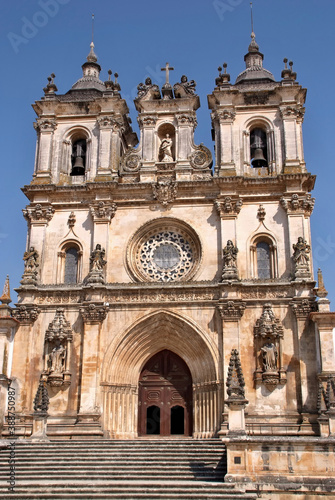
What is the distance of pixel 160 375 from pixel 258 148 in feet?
38.0

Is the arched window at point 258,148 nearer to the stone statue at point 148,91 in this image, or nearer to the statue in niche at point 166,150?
the statue in niche at point 166,150

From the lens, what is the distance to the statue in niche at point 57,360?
1000 inches

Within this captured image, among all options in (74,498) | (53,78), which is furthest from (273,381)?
(53,78)

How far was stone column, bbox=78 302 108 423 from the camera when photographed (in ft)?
80.6

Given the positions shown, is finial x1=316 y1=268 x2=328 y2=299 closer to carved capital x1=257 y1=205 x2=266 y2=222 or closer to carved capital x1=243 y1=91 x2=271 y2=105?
carved capital x1=257 y1=205 x2=266 y2=222

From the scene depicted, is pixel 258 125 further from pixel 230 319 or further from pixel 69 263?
pixel 69 263

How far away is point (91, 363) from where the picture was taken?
2516 cm

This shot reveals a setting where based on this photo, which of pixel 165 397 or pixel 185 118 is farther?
pixel 185 118

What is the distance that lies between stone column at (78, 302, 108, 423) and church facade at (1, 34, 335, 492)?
1.8 inches

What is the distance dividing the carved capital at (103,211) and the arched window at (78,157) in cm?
287

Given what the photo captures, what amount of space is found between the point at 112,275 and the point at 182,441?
828 cm

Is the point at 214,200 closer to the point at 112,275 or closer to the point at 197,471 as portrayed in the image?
the point at 112,275

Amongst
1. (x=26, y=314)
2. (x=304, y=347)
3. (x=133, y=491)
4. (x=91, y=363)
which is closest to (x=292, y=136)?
(x=304, y=347)

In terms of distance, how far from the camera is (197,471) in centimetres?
1914
